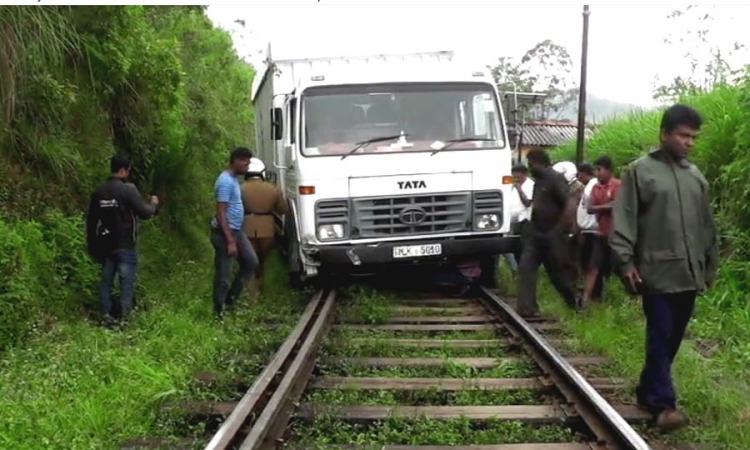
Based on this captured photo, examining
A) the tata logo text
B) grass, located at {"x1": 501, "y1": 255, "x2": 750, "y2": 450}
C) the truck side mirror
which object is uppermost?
the truck side mirror

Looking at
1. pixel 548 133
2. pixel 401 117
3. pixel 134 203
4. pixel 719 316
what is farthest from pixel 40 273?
pixel 548 133

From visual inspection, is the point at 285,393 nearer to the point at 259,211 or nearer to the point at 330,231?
the point at 330,231

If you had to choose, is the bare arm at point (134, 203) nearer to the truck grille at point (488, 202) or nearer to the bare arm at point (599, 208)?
the truck grille at point (488, 202)

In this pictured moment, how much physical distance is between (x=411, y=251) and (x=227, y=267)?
2145 millimetres

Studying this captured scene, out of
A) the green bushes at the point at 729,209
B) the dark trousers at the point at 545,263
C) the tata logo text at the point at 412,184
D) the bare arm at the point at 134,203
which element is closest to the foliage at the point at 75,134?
the bare arm at the point at 134,203

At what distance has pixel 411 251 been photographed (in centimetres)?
1006

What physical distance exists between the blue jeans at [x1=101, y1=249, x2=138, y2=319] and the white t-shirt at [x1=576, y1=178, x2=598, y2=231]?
476cm

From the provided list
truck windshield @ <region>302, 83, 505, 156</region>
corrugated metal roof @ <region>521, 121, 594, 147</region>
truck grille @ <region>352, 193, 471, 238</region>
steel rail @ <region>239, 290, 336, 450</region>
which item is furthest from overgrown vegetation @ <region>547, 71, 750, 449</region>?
corrugated metal roof @ <region>521, 121, 594, 147</region>

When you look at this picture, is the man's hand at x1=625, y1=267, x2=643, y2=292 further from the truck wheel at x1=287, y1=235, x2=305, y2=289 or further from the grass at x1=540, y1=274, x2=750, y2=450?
the truck wheel at x1=287, y1=235, x2=305, y2=289

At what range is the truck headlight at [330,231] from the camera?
10055 mm

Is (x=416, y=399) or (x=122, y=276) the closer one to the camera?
(x=416, y=399)

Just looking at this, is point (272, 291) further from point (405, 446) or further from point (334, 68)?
point (405, 446)

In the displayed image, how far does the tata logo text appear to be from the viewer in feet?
32.9

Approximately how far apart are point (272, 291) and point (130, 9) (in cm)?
381
